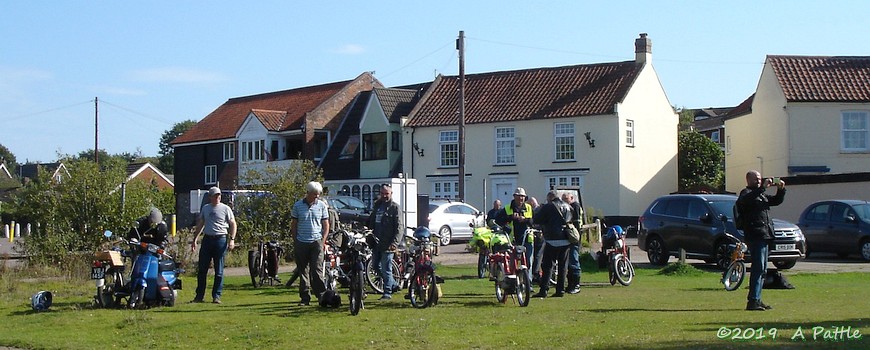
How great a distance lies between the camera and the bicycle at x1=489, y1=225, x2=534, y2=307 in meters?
14.7

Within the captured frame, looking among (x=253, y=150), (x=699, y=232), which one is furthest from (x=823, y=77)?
(x=253, y=150)

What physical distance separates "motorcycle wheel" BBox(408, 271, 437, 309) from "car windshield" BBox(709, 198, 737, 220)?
426 inches

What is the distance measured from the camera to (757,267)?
44.2ft

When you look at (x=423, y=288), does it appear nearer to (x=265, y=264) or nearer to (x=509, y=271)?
(x=509, y=271)

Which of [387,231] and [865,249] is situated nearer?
[387,231]

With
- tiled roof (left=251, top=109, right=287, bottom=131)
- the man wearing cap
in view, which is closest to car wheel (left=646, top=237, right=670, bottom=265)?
the man wearing cap

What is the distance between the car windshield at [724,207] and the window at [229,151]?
140 ft

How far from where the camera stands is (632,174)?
47594 mm

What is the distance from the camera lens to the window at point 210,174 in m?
63.8

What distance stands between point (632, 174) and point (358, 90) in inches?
783

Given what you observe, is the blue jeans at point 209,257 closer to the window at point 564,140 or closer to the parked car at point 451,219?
the parked car at point 451,219

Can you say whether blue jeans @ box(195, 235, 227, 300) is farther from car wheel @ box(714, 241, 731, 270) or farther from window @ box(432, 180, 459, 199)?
window @ box(432, 180, 459, 199)

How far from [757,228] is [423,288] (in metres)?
4.31

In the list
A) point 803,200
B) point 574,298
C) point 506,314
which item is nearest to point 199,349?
point 506,314
